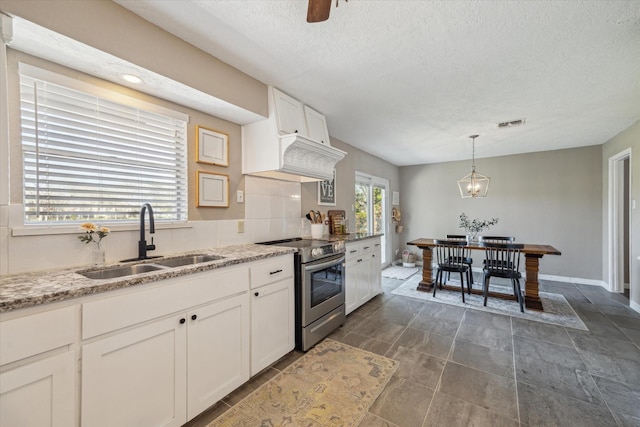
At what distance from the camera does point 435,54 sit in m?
1.92

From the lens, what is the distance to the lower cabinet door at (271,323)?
1.89 meters

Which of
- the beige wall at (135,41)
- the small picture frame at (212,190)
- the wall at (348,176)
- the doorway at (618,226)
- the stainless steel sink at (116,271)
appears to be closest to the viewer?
the beige wall at (135,41)

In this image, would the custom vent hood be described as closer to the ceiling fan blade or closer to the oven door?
the oven door

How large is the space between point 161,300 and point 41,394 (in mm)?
490

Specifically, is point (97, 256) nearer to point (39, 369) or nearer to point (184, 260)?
point (184, 260)

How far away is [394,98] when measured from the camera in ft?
8.70

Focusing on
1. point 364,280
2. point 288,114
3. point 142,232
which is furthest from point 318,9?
point 364,280

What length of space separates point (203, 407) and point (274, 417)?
425 millimetres

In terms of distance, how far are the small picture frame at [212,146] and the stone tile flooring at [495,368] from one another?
5.79 feet

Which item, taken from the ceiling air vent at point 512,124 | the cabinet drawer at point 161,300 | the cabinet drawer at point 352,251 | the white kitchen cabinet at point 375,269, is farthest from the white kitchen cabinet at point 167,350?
the ceiling air vent at point 512,124

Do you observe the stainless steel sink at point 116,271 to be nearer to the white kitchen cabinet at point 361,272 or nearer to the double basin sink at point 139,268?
the double basin sink at point 139,268

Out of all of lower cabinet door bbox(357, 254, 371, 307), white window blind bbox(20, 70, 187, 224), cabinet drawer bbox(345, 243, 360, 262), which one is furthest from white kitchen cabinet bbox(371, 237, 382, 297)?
white window blind bbox(20, 70, 187, 224)

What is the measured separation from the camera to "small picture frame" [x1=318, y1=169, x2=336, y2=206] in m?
3.65

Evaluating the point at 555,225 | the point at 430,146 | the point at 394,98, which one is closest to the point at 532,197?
the point at 555,225
